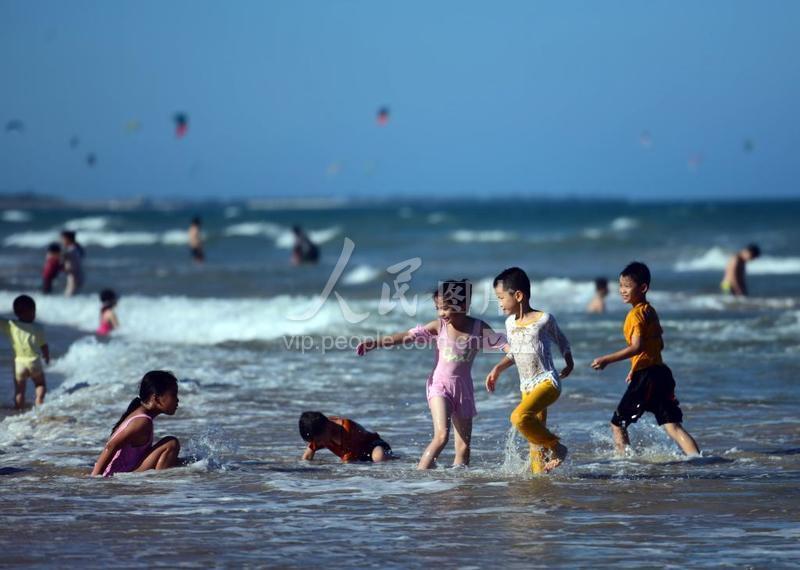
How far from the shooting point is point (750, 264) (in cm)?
3422

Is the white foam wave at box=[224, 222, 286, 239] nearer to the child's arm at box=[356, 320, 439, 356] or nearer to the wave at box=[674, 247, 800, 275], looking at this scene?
the wave at box=[674, 247, 800, 275]

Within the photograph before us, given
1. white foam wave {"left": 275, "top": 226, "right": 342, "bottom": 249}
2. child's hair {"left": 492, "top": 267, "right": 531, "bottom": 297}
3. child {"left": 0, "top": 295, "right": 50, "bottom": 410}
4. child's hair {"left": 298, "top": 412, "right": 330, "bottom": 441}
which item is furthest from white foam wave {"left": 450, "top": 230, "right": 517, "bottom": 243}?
child's hair {"left": 492, "top": 267, "right": 531, "bottom": 297}

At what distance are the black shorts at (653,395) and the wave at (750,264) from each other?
2484cm

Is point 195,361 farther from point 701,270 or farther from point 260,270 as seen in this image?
point 701,270

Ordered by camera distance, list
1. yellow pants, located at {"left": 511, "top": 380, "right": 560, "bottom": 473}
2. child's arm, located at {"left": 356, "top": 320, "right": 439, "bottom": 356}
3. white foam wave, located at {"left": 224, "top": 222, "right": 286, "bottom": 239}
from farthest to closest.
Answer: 1. white foam wave, located at {"left": 224, "top": 222, "right": 286, "bottom": 239}
2. child's arm, located at {"left": 356, "top": 320, "right": 439, "bottom": 356}
3. yellow pants, located at {"left": 511, "top": 380, "right": 560, "bottom": 473}

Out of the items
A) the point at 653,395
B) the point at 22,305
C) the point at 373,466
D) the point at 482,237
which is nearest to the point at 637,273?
the point at 653,395

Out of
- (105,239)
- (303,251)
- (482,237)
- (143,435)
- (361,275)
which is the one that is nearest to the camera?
(143,435)

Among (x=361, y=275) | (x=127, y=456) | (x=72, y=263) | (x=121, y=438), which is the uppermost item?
(x=361, y=275)

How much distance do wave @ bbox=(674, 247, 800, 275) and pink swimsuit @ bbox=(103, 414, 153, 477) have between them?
26439 mm

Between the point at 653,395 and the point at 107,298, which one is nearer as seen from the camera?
the point at 653,395

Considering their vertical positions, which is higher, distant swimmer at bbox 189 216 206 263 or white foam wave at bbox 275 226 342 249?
white foam wave at bbox 275 226 342 249

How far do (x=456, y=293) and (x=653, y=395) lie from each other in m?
1.46

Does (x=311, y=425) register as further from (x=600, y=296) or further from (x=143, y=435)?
(x=600, y=296)

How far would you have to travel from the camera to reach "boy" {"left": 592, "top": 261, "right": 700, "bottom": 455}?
7.55 metres
